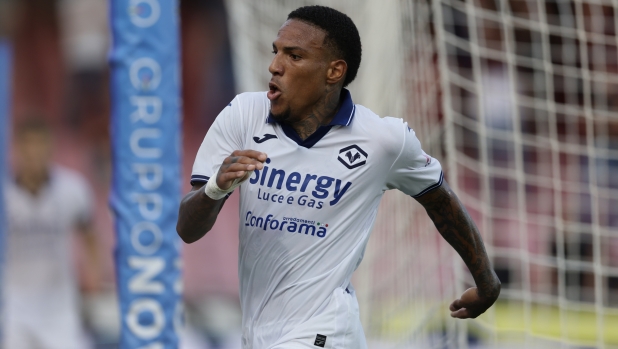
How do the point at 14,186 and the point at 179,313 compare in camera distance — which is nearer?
the point at 179,313

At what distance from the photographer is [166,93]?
182 inches

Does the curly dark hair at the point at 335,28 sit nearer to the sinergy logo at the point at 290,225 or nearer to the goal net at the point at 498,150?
the sinergy logo at the point at 290,225

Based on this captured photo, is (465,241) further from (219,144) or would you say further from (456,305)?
(219,144)

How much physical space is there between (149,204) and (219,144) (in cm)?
139

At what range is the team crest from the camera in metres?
3.38

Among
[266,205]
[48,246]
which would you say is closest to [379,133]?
[266,205]

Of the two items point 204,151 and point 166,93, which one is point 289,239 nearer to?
point 204,151

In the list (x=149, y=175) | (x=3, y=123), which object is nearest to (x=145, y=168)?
(x=149, y=175)

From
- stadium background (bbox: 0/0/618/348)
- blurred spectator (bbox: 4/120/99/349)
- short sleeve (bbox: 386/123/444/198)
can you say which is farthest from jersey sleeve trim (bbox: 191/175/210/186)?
blurred spectator (bbox: 4/120/99/349)

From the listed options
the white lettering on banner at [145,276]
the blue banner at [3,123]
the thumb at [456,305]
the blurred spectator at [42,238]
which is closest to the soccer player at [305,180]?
the thumb at [456,305]

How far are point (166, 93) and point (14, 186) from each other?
16.1ft

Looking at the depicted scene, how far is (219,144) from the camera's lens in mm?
3348

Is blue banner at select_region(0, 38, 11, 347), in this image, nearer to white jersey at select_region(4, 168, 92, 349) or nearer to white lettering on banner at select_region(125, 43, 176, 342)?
white jersey at select_region(4, 168, 92, 349)

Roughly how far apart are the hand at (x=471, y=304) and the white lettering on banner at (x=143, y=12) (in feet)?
6.76
